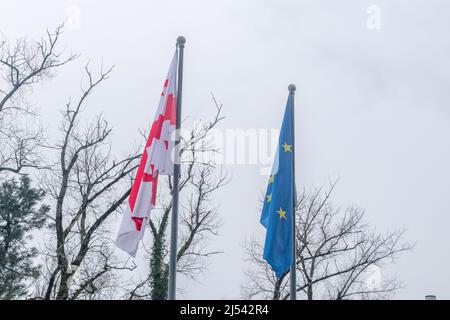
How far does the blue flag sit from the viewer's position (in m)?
12.9

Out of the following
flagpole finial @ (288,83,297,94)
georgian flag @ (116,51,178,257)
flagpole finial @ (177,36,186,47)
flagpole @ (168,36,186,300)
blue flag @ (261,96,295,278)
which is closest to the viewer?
flagpole @ (168,36,186,300)

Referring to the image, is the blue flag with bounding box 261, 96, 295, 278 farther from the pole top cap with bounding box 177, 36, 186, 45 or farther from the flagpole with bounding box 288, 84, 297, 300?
the pole top cap with bounding box 177, 36, 186, 45

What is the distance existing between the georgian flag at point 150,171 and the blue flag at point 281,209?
268 centimetres

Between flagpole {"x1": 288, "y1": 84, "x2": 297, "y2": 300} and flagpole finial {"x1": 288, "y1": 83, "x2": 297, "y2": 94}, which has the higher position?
flagpole finial {"x1": 288, "y1": 83, "x2": 297, "y2": 94}

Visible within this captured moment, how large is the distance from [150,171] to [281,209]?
318 centimetres

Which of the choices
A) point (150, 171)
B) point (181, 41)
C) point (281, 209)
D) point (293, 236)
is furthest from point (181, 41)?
point (293, 236)

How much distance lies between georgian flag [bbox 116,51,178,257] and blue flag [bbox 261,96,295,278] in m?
2.68

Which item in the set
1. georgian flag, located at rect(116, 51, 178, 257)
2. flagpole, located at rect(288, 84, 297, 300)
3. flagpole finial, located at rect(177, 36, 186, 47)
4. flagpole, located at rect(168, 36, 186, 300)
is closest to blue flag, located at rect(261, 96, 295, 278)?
flagpole, located at rect(288, 84, 297, 300)

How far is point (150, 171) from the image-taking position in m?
11.6

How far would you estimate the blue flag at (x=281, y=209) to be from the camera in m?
12.9

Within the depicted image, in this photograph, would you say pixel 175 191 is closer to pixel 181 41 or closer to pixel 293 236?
pixel 293 236

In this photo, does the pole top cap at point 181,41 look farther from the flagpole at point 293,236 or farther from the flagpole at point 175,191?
the flagpole at point 293,236

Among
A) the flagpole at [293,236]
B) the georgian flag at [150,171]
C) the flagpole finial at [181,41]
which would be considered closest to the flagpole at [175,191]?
the flagpole finial at [181,41]
